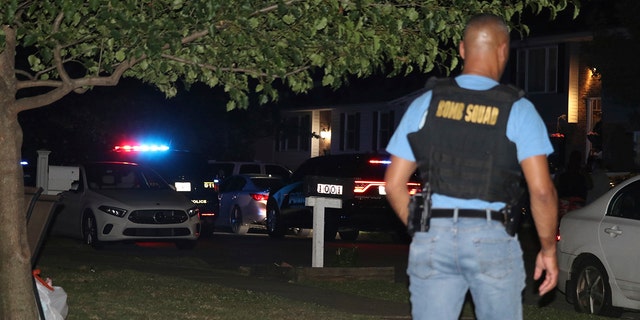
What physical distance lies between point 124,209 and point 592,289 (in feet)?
31.4

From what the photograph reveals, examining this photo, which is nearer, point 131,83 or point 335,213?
point 335,213

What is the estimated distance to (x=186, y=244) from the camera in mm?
20781

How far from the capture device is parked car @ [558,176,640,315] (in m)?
11.7

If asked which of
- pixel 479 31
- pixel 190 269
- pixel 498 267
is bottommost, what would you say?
pixel 190 269

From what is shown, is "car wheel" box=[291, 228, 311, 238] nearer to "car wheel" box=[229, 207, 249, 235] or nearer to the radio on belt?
"car wheel" box=[229, 207, 249, 235]

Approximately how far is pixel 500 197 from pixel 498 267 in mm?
291

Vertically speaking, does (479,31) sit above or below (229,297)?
above

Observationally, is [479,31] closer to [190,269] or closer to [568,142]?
[190,269]

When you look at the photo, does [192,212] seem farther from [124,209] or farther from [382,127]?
[382,127]

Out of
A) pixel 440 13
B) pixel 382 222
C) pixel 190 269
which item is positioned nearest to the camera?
pixel 440 13

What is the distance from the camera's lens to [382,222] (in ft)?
72.5

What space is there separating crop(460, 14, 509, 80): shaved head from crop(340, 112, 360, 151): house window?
4779 centimetres

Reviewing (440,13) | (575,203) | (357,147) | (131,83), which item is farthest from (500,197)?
(357,147)

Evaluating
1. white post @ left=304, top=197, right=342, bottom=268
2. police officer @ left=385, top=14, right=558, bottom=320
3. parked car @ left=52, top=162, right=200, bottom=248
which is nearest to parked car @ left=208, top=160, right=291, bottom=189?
parked car @ left=52, top=162, right=200, bottom=248
